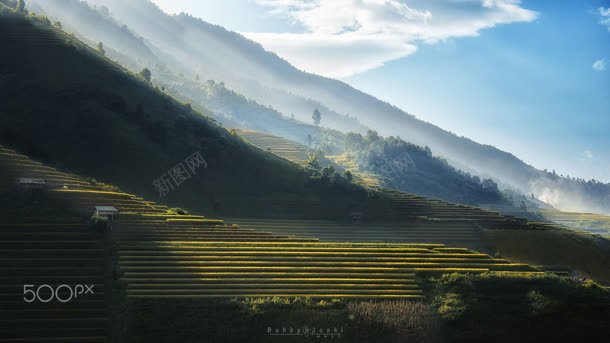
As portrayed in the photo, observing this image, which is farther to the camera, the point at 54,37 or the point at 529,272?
the point at 54,37

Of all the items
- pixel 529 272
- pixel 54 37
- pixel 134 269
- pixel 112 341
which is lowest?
pixel 112 341

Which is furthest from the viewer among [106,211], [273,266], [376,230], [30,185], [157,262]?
[376,230]

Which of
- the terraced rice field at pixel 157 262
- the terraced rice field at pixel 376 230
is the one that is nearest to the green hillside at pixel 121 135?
the terraced rice field at pixel 376 230

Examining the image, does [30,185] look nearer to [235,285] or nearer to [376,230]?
[235,285]

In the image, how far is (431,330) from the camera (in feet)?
247

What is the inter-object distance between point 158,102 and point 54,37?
2864cm

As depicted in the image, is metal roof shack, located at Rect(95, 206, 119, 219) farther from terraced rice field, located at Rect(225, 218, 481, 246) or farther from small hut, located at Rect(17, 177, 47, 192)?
terraced rice field, located at Rect(225, 218, 481, 246)

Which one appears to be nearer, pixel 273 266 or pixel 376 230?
pixel 273 266

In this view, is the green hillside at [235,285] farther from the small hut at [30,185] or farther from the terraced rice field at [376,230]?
the terraced rice field at [376,230]

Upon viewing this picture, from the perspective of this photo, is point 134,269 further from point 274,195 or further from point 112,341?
point 274,195

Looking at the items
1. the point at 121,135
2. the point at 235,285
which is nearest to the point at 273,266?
the point at 235,285

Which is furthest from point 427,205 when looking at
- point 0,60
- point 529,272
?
point 0,60

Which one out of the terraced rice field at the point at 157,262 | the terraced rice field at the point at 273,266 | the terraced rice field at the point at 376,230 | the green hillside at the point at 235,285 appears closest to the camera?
the terraced rice field at the point at 157,262

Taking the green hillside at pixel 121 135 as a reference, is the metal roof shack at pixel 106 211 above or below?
below
